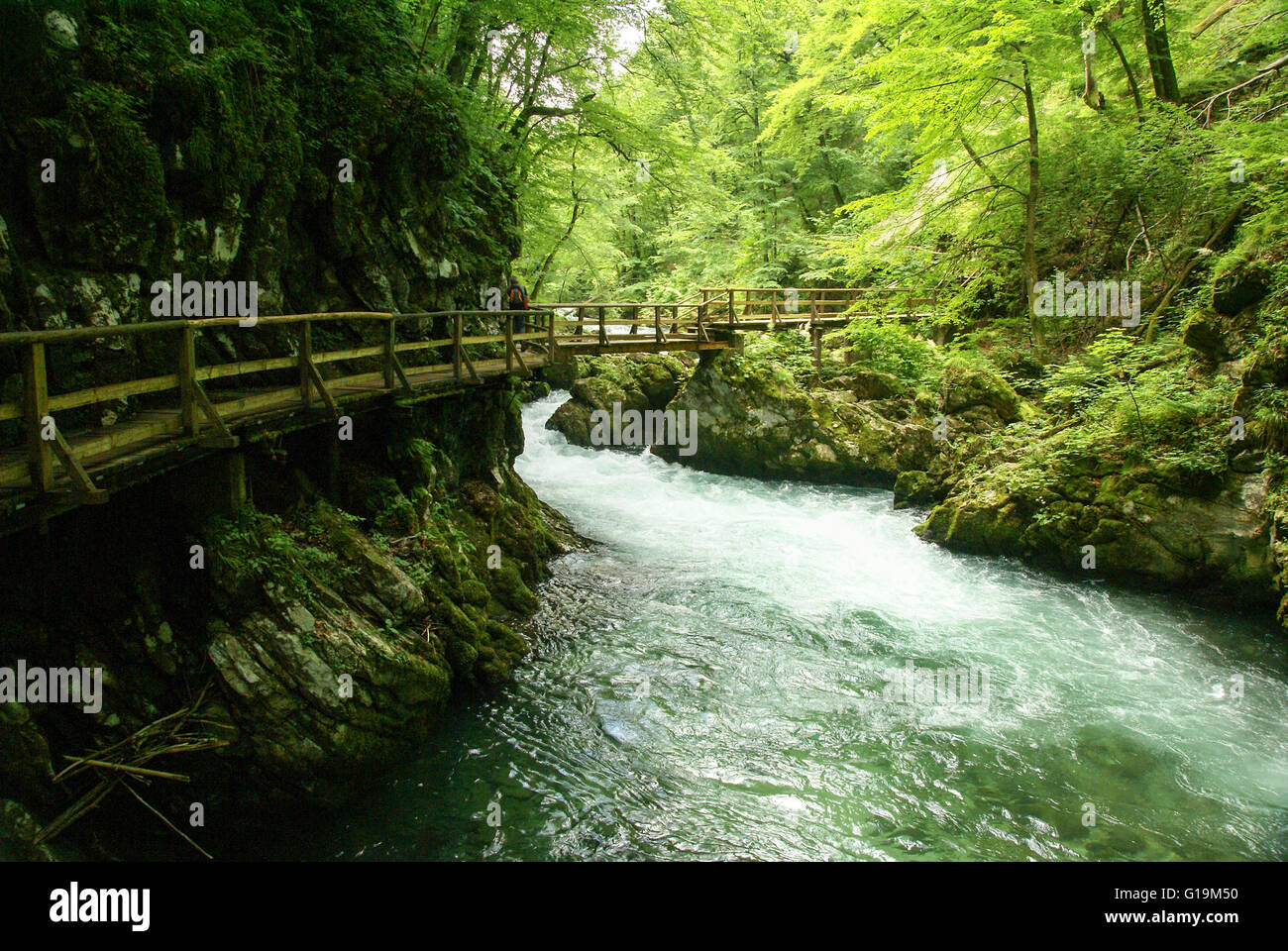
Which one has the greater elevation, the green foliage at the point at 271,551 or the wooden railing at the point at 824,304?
the wooden railing at the point at 824,304

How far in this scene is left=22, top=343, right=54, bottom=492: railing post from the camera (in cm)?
432

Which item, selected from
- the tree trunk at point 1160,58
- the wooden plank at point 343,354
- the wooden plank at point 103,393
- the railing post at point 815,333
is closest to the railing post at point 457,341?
the wooden plank at point 343,354

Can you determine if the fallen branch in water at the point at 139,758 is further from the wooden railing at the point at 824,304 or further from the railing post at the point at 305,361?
the wooden railing at the point at 824,304

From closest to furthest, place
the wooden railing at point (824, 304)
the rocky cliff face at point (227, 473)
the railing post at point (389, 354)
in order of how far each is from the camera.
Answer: the rocky cliff face at point (227, 473), the railing post at point (389, 354), the wooden railing at point (824, 304)

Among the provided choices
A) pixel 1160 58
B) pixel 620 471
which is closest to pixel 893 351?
pixel 1160 58

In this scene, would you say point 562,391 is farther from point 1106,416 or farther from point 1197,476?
point 1197,476

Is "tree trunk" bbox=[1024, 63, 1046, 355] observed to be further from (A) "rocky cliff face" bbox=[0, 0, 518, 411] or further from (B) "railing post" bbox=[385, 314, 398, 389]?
(B) "railing post" bbox=[385, 314, 398, 389]

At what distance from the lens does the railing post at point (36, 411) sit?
14.2ft

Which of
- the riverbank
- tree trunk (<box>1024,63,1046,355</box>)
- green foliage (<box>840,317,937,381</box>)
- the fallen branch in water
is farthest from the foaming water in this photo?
green foliage (<box>840,317,937,381</box>)

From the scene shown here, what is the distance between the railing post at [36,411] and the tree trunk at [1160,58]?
1944 cm

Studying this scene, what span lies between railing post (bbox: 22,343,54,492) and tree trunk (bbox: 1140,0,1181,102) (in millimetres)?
19442

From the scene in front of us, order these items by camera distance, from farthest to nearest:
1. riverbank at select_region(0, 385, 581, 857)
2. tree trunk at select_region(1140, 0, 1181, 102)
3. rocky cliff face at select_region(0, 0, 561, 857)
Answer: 1. tree trunk at select_region(1140, 0, 1181, 102)
2. rocky cliff face at select_region(0, 0, 561, 857)
3. riverbank at select_region(0, 385, 581, 857)

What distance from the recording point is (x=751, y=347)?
21109mm

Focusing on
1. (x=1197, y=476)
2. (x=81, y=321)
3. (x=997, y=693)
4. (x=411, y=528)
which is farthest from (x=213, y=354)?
(x=1197, y=476)
